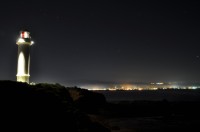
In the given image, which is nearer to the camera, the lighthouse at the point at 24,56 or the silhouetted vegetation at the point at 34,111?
the silhouetted vegetation at the point at 34,111

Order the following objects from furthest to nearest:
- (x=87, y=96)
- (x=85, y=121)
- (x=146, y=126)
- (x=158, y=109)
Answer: (x=158, y=109), (x=87, y=96), (x=146, y=126), (x=85, y=121)

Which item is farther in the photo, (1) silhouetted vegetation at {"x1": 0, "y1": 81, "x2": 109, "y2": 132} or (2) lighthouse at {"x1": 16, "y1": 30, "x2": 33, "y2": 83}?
(2) lighthouse at {"x1": 16, "y1": 30, "x2": 33, "y2": 83}

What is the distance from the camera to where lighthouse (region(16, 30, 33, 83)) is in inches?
1417

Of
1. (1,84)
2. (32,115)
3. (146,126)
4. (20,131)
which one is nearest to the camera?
(20,131)

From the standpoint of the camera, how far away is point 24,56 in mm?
36500

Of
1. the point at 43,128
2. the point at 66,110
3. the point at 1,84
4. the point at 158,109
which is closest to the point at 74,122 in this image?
the point at 66,110

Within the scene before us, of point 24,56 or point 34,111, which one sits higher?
point 24,56

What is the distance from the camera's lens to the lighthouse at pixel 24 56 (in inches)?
1417

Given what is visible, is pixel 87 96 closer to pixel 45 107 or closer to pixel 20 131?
pixel 45 107

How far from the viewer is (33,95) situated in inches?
681

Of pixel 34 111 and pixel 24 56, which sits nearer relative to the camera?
pixel 34 111

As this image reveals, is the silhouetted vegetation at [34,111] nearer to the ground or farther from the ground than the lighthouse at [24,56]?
nearer to the ground

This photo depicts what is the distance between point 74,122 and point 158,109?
1538 inches

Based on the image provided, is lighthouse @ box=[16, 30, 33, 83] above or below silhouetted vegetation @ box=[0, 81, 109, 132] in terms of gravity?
above
